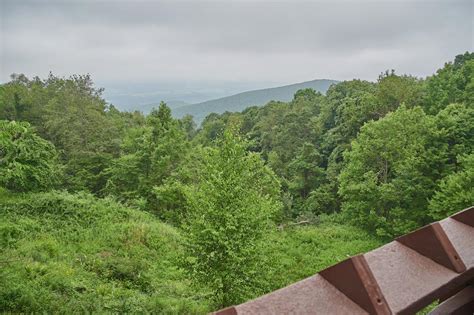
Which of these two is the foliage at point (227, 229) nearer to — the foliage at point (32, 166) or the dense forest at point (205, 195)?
the dense forest at point (205, 195)

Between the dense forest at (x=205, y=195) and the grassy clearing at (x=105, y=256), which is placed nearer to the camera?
the dense forest at (x=205, y=195)

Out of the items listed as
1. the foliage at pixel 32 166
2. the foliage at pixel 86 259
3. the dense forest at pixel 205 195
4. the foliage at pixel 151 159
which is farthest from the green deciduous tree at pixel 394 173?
the foliage at pixel 32 166

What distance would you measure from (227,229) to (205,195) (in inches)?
49.2

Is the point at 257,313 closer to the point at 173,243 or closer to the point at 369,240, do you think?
the point at 173,243

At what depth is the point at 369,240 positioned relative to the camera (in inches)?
947

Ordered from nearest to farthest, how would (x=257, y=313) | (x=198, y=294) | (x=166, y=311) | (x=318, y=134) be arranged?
(x=257, y=313) → (x=166, y=311) → (x=198, y=294) → (x=318, y=134)

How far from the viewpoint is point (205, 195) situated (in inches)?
438

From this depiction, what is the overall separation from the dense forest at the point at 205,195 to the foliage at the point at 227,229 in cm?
4

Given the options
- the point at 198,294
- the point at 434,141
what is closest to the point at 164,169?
the point at 198,294

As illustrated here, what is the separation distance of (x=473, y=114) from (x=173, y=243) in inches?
791

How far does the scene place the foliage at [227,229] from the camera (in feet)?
34.6

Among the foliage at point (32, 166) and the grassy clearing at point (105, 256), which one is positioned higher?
the foliage at point (32, 166)

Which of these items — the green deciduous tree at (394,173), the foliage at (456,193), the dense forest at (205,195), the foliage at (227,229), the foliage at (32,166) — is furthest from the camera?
the green deciduous tree at (394,173)

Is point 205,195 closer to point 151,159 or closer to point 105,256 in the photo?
point 105,256
